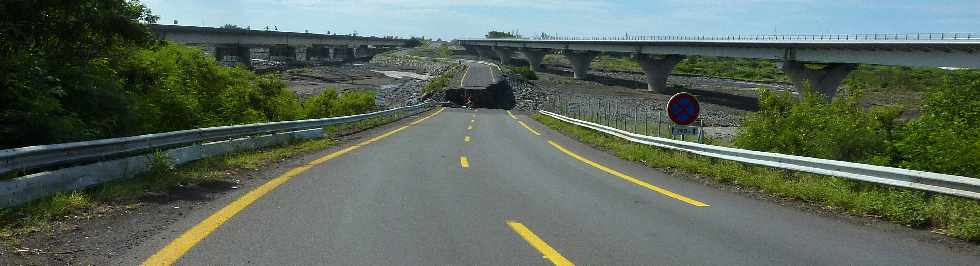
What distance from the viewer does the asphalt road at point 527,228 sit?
633cm

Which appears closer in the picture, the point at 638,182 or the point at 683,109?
the point at 638,182

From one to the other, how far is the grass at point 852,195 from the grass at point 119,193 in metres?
8.61

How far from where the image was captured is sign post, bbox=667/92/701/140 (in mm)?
16156

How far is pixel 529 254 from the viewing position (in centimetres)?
644

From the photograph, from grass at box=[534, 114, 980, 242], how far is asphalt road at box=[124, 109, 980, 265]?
2.13ft

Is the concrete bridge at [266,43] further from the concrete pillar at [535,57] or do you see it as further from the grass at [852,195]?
the concrete pillar at [535,57]

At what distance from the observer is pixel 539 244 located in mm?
6879

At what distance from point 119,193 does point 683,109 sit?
38.8 feet

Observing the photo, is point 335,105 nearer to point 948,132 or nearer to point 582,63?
point 948,132

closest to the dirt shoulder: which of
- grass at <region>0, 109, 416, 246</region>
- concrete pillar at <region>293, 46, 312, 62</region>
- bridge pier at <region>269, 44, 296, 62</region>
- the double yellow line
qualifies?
grass at <region>0, 109, 416, 246</region>

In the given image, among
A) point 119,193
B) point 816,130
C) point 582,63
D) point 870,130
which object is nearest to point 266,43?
point 582,63

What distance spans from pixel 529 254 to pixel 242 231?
299 centimetres

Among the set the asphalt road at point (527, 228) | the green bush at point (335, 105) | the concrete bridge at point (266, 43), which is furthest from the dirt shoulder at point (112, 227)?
the concrete bridge at point (266, 43)

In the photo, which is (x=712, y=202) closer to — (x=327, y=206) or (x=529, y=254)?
(x=529, y=254)
